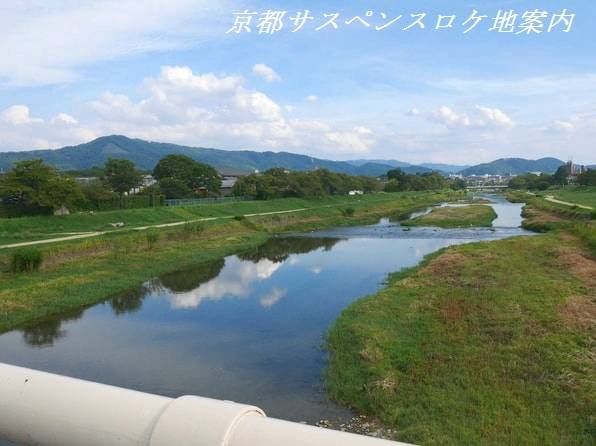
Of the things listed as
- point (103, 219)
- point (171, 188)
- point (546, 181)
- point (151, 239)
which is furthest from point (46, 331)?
point (546, 181)

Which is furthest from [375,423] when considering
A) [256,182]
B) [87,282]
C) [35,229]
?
[256,182]

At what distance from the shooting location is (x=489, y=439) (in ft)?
25.9

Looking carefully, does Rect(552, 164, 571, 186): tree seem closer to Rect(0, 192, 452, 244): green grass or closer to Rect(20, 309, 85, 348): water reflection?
Rect(0, 192, 452, 244): green grass

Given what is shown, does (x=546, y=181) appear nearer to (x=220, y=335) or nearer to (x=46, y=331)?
(x=220, y=335)

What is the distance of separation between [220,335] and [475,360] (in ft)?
25.4

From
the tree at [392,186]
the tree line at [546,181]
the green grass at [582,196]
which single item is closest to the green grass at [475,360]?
the green grass at [582,196]

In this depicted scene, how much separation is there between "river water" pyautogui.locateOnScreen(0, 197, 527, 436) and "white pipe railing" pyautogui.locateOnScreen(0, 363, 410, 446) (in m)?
7.95

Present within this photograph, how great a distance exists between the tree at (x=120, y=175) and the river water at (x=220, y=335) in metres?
41.5

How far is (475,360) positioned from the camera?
11.4 metres

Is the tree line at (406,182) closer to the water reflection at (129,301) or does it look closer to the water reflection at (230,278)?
the water reflection at (230,278)

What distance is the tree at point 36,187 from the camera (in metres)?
38.0

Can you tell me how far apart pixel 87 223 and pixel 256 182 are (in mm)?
37976

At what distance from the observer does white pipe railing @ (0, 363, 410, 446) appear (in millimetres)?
2018

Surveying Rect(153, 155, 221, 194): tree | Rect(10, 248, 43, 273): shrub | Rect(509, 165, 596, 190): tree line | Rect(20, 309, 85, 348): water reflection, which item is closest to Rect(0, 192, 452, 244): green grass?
Rect(10, 248, 43, 273): shrub
